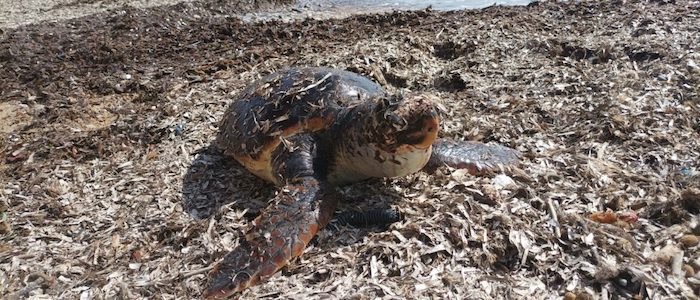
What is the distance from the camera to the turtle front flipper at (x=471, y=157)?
3842 mm

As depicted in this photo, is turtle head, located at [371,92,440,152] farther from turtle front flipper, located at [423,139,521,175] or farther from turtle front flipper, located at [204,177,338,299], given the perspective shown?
turtle front flipper, located at [423,139,521,175]

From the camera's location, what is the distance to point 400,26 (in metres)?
9.07

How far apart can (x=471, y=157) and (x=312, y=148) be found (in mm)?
1176

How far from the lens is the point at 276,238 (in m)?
3.10

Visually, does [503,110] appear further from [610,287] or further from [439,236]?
[610,287]

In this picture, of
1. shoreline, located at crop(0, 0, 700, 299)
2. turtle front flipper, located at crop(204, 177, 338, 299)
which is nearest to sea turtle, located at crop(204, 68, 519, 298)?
turtle front flipper, located at crop(204, 177, 338, 299)

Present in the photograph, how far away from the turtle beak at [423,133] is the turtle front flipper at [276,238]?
0.66 metres

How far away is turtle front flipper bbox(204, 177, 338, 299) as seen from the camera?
2.93m

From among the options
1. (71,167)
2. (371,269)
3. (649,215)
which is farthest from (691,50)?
(71,167)

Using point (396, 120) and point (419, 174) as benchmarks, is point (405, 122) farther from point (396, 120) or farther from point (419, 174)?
point (419, 174)

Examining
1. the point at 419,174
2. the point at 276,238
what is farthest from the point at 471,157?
the point at 276,238

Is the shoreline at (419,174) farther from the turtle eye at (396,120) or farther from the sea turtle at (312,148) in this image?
the turtle eye at (396,120)

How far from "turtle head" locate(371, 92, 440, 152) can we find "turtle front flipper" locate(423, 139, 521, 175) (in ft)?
2.22

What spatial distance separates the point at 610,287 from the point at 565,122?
2.38 m
